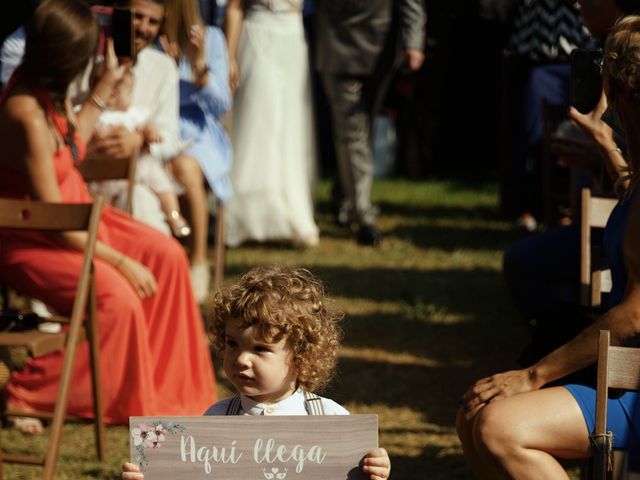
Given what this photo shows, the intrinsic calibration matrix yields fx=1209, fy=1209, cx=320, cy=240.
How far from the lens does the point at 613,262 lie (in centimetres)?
326

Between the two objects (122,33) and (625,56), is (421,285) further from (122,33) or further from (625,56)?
(625,56)

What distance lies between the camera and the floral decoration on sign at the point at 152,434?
2.65 m

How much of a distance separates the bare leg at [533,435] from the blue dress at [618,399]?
3cm

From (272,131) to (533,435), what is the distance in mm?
5714

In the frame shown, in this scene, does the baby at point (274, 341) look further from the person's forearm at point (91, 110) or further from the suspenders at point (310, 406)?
the person's forearm at point (91, 110)

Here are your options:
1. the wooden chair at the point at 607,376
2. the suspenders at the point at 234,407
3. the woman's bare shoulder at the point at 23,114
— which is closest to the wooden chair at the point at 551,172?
the woman's bare shoulder at the point at 23,114

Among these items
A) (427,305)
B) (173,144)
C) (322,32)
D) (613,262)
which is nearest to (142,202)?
(173,144)

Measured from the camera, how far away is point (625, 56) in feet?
10.2

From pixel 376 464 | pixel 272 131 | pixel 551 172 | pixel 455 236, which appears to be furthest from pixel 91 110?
pixel 455 236

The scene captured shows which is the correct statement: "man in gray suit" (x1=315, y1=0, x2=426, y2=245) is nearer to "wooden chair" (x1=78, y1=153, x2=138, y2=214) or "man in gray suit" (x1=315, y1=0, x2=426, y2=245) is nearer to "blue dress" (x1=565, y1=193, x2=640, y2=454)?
"wooden chair" (x1=78, y1=153, x2=138, y2=214)

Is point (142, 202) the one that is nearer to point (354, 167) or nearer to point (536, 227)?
point (354, 167)

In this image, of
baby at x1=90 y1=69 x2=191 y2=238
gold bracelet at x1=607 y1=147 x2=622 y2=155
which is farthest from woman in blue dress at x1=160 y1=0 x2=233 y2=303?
gold bracelet at x1=607 y1=147 x2=622 y2=155

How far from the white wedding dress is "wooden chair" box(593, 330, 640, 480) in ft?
19.2

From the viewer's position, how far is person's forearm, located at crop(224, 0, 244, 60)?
7.86m
